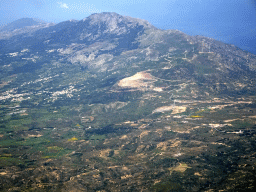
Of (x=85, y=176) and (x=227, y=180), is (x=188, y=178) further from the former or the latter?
(x=85, y=176)

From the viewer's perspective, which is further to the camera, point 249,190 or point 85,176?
point 85,176

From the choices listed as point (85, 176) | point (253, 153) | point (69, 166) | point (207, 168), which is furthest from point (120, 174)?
point (253, 153)

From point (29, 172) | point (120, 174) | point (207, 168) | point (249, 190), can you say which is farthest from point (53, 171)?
point (249, 190)

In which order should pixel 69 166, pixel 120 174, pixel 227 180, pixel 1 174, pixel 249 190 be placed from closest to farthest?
pixel 249 190
pixel 227 180
pixel 1 174
pixel 120 174
pixel 69 166

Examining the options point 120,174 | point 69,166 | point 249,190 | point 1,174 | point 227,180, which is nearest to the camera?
point 249,190

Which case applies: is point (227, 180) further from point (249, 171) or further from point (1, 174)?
point (1, 174)

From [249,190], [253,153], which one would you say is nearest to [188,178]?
[249,190]

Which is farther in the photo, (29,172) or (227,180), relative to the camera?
(29,172)

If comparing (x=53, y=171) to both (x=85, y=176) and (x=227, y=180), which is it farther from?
(x=227, y=180)
